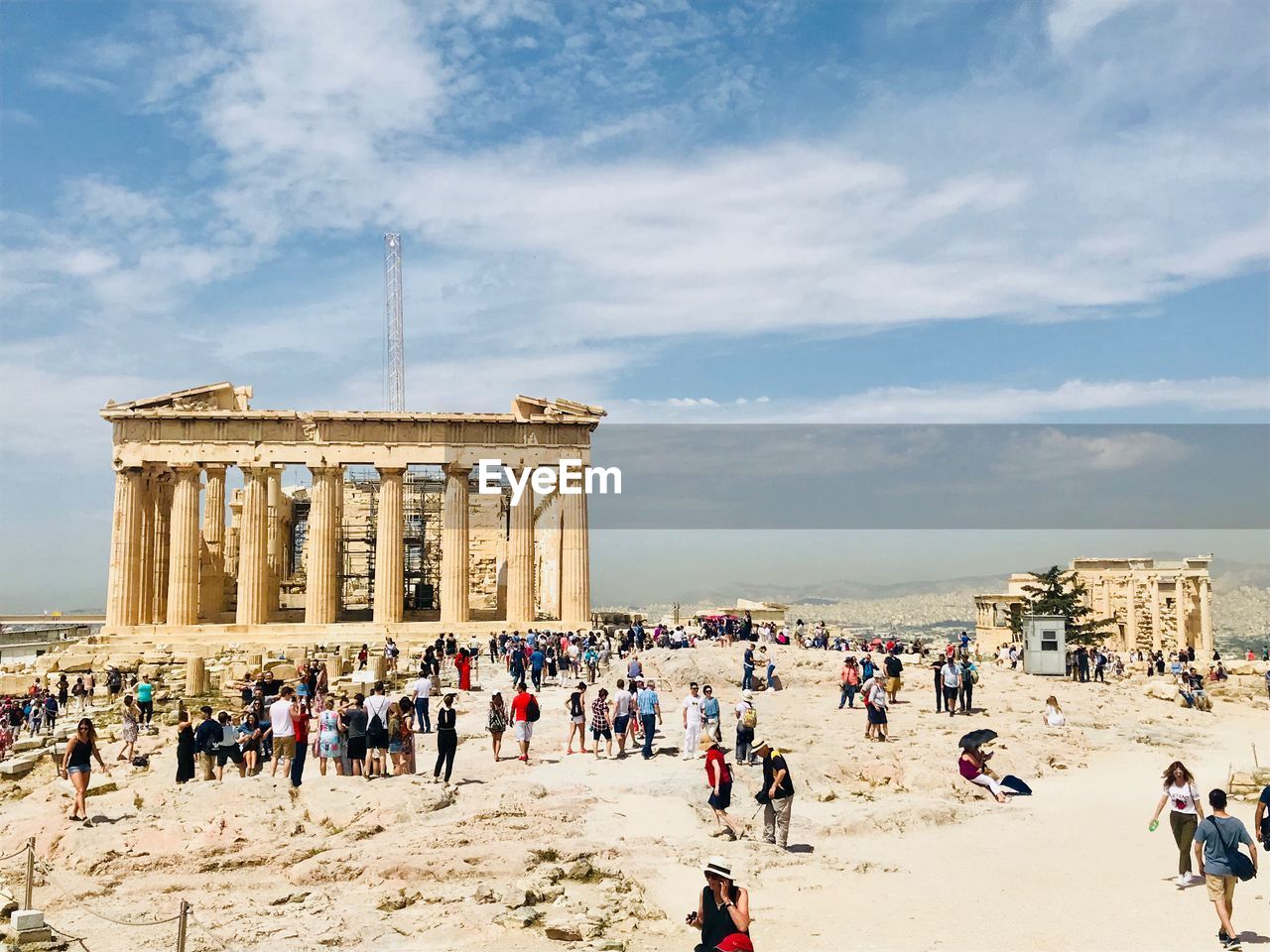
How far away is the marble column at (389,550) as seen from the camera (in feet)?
143

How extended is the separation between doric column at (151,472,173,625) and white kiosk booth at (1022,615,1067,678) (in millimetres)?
32061

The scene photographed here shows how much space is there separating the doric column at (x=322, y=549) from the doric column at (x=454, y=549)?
4.30 m

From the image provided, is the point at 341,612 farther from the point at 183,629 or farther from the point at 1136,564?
the point at 1136,564

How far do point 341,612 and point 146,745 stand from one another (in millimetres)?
30983

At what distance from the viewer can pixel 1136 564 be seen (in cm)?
5912

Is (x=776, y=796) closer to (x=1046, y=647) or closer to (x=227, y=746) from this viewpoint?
(x=227, y=746)

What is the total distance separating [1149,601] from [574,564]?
31266 millimetres

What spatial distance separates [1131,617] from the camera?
56.8 meters

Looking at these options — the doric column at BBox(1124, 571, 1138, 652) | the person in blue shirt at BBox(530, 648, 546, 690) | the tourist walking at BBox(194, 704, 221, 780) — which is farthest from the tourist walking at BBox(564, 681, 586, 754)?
the doric column at BBox(1124, 571, 1138, 652)

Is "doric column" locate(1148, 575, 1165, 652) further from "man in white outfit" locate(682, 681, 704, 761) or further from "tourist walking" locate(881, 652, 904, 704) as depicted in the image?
"man in white outfit" locate(682, 681, 704, 761)

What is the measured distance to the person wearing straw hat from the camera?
8.47 m

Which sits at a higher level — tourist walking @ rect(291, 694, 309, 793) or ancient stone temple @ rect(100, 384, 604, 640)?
ancient stone temple @ rect(100, 384, 604, 640)

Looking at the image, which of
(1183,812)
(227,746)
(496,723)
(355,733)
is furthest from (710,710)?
(1183,812)

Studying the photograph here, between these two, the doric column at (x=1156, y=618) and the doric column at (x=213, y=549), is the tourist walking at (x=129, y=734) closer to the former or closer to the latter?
the doric column at (x=213, y=549)
